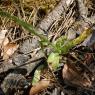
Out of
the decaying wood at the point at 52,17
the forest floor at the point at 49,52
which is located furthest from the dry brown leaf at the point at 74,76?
the decaying wood at the point at 52,17

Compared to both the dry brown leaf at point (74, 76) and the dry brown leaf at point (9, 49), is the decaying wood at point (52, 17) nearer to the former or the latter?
the dry brown leaf at point (9, 49)

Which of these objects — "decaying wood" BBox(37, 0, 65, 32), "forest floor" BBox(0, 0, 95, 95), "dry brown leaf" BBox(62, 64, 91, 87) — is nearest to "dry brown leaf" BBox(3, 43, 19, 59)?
"forest floor" BBox(0, 0, 95, 95)

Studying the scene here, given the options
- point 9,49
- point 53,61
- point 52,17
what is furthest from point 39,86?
point 52,17

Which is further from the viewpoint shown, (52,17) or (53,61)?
(52,17)

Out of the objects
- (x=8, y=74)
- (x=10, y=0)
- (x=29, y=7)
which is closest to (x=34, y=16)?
(x=29, y=7)

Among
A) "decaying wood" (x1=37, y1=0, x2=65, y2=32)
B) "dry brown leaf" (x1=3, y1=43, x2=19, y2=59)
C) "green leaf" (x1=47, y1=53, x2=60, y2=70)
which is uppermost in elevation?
"decaying wood" (x1=37, y1=0, x2=65, y2=32)

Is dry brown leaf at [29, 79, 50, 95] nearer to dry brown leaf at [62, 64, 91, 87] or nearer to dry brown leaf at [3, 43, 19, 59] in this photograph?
dry brown leaf at [62, 64, 91, 87]

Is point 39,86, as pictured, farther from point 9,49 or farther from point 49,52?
point 9,49
